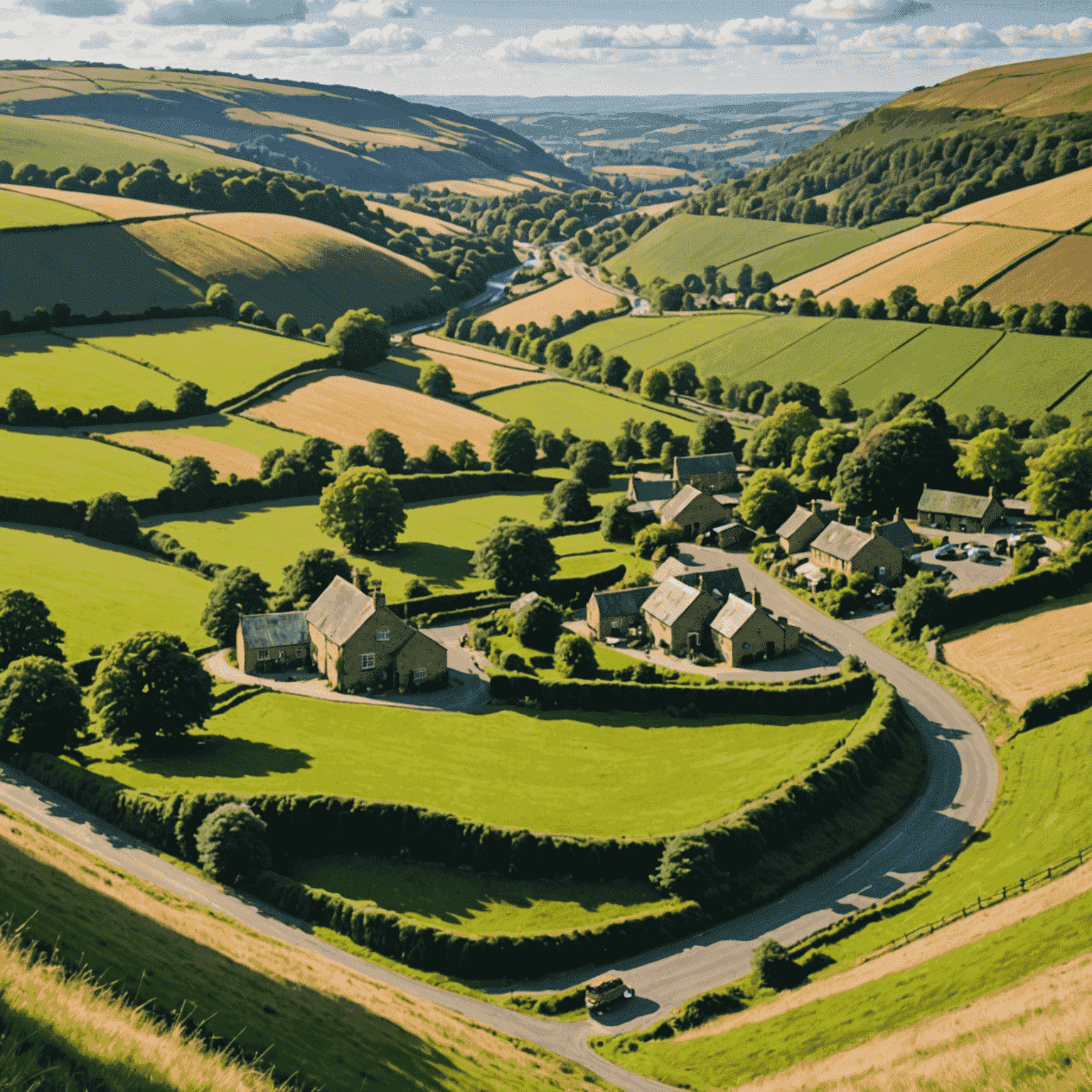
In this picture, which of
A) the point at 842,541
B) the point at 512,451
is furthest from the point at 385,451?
the point at 842,541

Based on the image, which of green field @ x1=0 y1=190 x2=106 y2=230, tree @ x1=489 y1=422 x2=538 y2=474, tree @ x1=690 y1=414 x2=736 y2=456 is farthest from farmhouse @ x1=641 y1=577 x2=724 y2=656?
green field @ x1=0 y1=190 x2=106 y2=230

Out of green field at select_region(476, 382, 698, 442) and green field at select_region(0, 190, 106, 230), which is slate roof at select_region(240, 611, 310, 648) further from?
green field at select_region(0, 190, 106, 230)

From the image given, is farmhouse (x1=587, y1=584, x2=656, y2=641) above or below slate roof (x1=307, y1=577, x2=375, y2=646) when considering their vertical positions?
below

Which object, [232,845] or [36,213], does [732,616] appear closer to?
[232,845]

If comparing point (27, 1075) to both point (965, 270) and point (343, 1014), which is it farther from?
point (965, 270)

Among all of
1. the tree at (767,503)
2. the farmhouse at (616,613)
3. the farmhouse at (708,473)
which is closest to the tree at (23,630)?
the farmhouse at (616,613)
